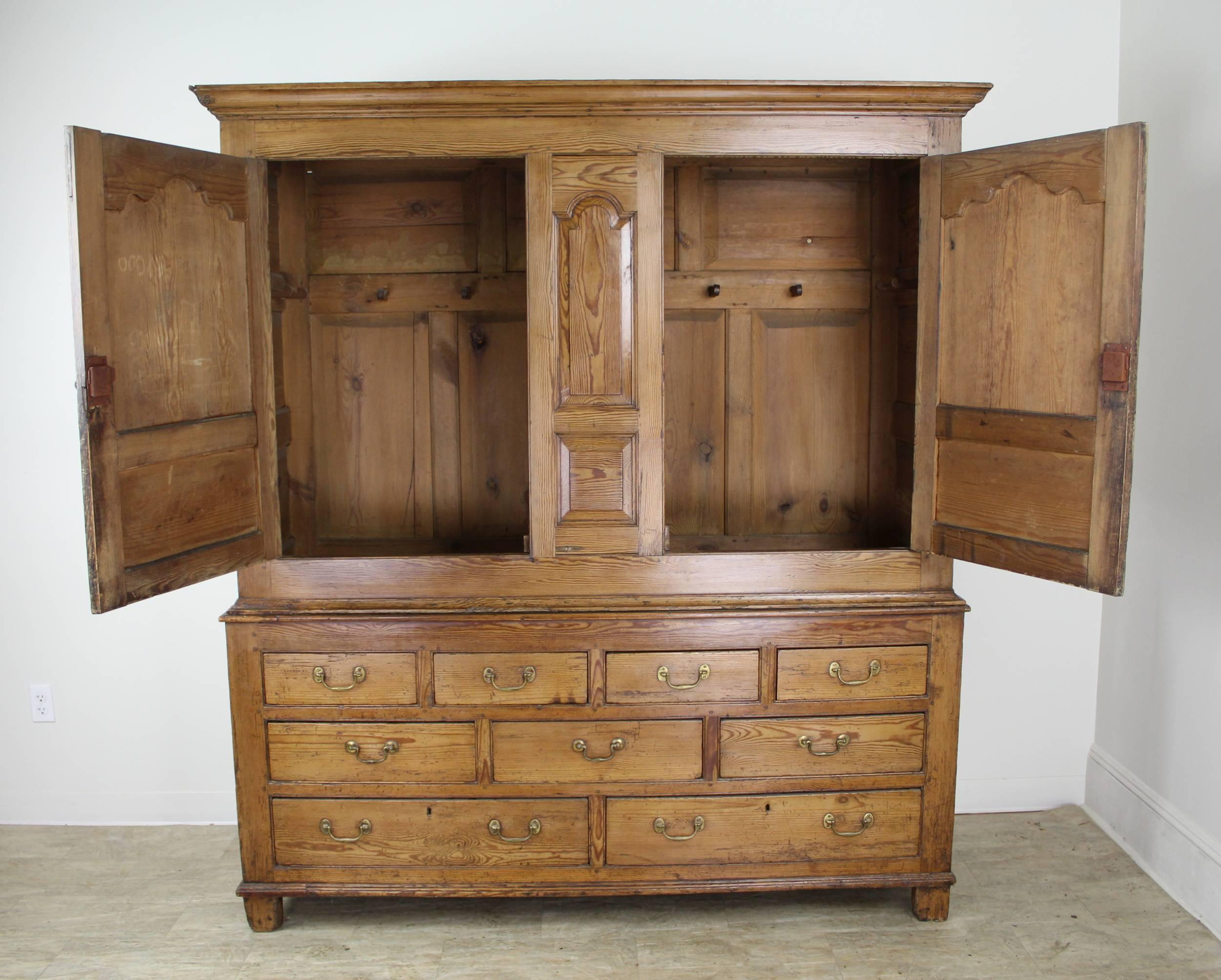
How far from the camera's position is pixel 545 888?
258 cm

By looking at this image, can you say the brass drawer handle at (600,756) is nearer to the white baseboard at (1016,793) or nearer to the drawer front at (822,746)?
the drawer front at (822,746)

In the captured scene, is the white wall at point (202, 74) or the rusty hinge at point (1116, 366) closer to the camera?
the rusty hinge at point (1116, 366)

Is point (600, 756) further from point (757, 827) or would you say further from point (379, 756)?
point (379, 756)

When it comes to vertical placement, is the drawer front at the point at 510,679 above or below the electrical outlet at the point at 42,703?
above

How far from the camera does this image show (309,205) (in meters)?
2.88

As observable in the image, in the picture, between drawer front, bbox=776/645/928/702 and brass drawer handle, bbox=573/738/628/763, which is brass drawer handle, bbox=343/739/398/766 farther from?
drawer front, bbox=776/645/928/702

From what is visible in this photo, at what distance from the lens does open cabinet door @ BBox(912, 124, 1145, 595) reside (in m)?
2.12

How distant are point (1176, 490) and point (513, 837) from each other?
192 centimetres

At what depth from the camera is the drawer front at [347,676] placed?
8.33 feet

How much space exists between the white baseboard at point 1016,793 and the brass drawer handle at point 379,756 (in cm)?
177

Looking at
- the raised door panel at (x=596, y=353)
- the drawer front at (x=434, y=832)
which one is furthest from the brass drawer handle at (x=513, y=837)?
the raised door panel at (x=596, y=353)

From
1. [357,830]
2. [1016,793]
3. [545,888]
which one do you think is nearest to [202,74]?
[357,830]

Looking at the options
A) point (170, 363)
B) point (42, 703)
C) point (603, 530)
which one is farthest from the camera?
point (42, 703)

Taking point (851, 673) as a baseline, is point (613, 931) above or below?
below
